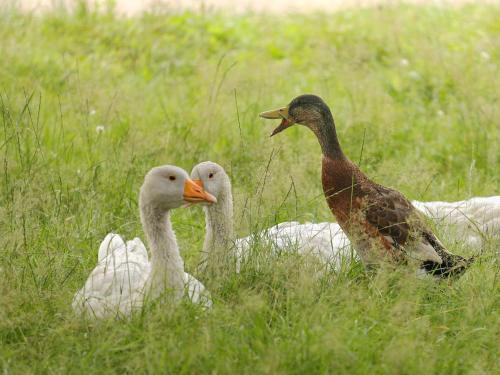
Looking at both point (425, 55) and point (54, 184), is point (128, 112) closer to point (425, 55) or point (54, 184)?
point (54, 184)

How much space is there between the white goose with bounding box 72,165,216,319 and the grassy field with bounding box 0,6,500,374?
4.3 inches

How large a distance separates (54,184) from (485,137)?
306cm

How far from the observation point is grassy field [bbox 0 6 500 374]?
3.62 m

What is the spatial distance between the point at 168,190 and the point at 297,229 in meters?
0.91

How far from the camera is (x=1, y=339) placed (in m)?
3.80

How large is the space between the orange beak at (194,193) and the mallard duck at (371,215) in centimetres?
69

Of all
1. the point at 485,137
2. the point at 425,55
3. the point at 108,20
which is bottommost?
the point at 485,137

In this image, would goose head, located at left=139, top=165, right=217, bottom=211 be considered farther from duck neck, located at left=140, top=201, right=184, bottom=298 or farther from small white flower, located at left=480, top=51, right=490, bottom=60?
small white flower, located at left=480, top=51, right=490, bottom=60

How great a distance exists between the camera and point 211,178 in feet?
15.1

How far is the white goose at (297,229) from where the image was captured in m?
4.44

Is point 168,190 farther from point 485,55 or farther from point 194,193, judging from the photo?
point 485,55

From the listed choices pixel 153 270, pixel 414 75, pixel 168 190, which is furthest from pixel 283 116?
pixel 414 75

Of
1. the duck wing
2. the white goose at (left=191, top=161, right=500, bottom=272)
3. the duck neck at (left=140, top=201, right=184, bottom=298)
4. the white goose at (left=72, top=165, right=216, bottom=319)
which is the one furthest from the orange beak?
the duck wing

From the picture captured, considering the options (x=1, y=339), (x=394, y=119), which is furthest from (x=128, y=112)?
(x=1, y=339)
